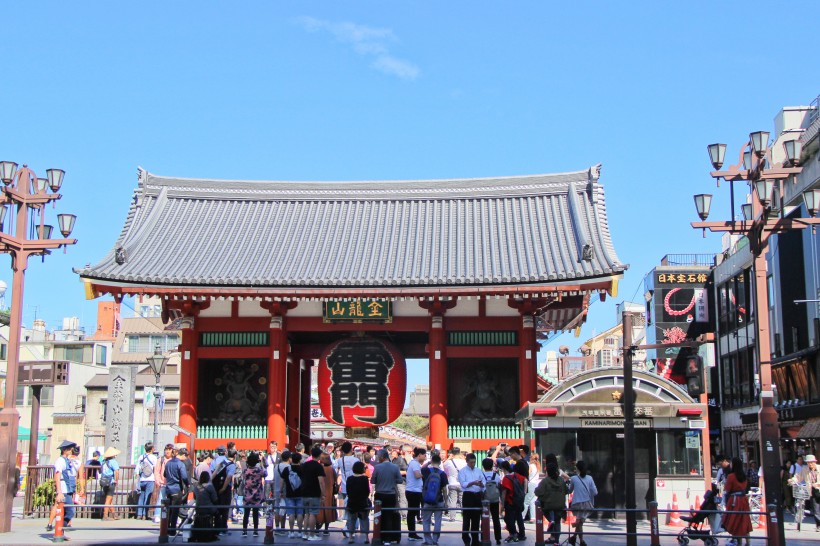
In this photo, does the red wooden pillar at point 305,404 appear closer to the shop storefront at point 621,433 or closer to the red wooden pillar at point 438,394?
the red wooden pillar at point 438,394

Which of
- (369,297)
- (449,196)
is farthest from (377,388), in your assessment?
(449,196)

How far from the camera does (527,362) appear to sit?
88.9ft

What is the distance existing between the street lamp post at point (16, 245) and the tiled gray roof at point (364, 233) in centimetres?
577

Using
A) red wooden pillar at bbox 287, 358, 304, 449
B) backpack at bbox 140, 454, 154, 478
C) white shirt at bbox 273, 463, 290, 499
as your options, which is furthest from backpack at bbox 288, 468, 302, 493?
red wooden pillar at bbox 287, 358, 304, 449

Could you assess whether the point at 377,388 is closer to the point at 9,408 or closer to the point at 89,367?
the point at 9,408

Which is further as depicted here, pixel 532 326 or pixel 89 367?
pixel 89 367

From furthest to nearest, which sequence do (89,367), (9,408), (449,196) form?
(89,367), (449,196), (9,408)

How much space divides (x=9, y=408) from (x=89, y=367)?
152 feet

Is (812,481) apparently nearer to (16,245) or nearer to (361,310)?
(361,310)

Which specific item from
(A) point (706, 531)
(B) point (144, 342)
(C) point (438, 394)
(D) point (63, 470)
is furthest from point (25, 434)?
(A) point (706, 531)

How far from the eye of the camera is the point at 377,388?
92.7ft

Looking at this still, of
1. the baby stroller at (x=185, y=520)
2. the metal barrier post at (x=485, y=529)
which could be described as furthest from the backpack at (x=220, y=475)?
the metal barrier post at (x=485, y=529)

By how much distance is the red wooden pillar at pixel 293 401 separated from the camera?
30297 millimetres

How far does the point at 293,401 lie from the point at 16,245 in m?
12.6
